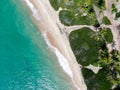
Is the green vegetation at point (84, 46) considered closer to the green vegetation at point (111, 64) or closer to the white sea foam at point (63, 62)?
the green vegetation at point (111, 64)

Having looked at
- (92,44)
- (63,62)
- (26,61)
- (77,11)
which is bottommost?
(92,44)

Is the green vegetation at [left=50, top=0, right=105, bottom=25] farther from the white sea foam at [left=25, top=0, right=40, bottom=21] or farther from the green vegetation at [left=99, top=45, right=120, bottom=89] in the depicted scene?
the green vegetation at [left=99, top=45, right=120, bottom=89]

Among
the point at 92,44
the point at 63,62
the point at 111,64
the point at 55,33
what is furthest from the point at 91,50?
the point at 55,33

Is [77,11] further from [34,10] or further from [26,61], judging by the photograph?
[26,61]

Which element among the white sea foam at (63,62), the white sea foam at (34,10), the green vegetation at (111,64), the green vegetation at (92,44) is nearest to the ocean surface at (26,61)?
the white sea foam at (63,62)

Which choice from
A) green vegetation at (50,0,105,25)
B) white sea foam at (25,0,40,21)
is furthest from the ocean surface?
green vegetation at (50,0,105,25)

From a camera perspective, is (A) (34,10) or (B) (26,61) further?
(A) (34,10)

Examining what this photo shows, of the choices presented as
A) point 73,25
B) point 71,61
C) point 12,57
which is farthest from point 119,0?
point 12,57

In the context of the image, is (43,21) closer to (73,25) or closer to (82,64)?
(73,25)
